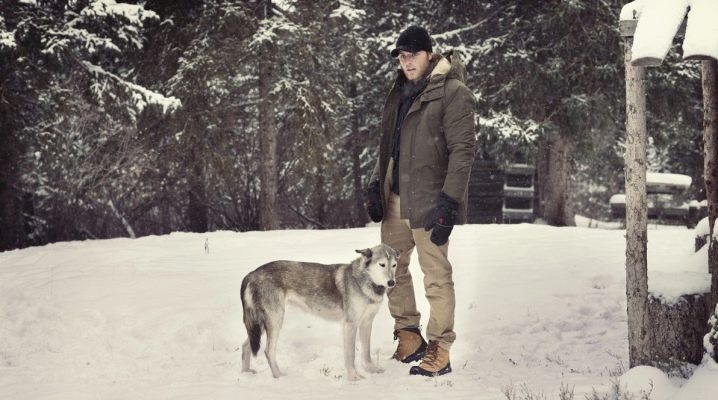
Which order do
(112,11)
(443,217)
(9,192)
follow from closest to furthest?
(443,217) → (112,11) → (9,192)

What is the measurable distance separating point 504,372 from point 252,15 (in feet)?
35.8

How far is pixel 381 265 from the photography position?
560cm

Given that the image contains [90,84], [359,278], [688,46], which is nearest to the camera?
[688,46]

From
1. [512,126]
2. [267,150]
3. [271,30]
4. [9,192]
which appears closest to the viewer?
[271,30]

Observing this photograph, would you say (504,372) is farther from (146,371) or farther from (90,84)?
(90,84)

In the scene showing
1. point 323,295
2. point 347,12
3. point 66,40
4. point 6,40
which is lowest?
point 323,295

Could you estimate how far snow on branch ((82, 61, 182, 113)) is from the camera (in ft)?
42.4

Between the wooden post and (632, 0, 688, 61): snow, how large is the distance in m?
0.29

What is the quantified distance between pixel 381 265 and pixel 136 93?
9030 millimetres

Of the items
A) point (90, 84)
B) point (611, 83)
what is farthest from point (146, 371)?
point (611, 83)

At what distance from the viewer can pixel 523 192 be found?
1894cm

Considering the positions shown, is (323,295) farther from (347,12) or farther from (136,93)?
A: (347,12)

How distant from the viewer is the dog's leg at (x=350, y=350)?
5.58 m

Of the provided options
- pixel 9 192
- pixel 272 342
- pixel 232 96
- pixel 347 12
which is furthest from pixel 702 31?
pixel 9 192
